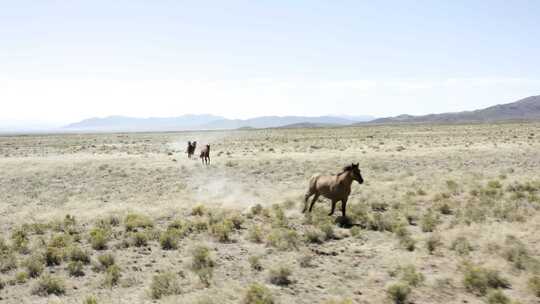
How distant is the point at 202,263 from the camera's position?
10.4 metres

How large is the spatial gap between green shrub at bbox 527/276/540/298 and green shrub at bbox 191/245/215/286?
256 inches

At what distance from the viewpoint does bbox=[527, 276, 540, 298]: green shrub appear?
8414 mm

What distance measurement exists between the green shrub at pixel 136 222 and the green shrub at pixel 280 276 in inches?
246

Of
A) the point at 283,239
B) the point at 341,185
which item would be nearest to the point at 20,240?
the point at 283,239

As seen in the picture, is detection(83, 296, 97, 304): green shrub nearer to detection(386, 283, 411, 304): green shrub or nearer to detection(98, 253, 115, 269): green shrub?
detection(98, 253, 115, 269): green shrub

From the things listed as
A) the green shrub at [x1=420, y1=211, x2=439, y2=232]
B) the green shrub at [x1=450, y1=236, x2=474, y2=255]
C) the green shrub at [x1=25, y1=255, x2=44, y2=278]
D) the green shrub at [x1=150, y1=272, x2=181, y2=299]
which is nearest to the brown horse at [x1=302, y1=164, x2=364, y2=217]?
the green shrub at [x1=420, y1=211, x2=439, y2=232]

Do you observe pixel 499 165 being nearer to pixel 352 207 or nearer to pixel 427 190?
pixel 427 190

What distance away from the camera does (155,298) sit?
862 cm

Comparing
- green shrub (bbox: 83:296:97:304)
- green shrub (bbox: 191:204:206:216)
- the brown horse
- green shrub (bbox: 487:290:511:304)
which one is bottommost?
green shrub (bbox: 487:290:511:304)

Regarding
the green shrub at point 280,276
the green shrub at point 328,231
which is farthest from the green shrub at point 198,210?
the green shrub at point 280,276

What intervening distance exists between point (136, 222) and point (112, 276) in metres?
4.88

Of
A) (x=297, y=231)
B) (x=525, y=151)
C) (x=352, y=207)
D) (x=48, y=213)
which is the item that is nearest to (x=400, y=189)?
(x=352, y=207)

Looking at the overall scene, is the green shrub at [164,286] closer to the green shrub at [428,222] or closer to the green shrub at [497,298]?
the green shrub at [497,298]

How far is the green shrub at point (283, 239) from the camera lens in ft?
38.0
